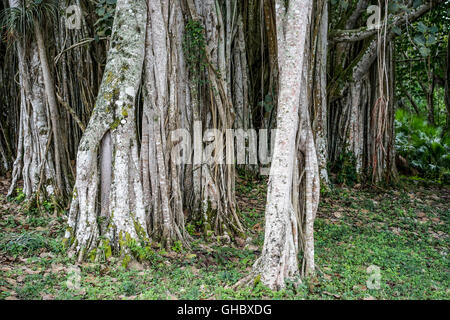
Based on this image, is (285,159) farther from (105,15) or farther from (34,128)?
(34,128)

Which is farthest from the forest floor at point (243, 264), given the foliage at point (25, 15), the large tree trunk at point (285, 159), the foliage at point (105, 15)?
the foliage at point (105, 15)

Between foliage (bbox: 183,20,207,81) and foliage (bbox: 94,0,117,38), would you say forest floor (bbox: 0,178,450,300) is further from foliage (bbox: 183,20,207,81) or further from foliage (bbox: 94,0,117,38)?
foliage (bbox: 94,0,117,38)

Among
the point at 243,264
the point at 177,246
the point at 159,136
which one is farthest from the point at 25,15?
the point at 243,264

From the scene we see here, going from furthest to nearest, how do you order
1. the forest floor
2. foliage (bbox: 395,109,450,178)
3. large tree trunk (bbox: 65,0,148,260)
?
foliage (bbox: 395,109,450,178) → large tree trunk (bbox: 65,0,148,260) → the forest floor

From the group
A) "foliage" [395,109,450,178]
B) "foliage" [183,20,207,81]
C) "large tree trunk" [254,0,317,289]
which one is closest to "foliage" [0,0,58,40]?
"foliage" [183,20,207,81]

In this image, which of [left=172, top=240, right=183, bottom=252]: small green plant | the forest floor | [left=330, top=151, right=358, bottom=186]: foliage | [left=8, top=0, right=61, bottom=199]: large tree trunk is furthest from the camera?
[left=330, top=151, right=358, bottom=186]: foliage

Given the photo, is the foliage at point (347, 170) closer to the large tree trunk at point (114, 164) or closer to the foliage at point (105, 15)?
the large tree trunk at point (114, 164)

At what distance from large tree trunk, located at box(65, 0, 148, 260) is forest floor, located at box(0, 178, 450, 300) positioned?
0.25 metres

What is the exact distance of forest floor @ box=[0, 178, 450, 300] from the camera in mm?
3107

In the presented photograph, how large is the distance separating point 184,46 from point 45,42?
6.33ft

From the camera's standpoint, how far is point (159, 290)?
3129 millimetres

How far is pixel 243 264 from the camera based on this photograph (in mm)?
3768

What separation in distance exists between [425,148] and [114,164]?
6.74 meters
